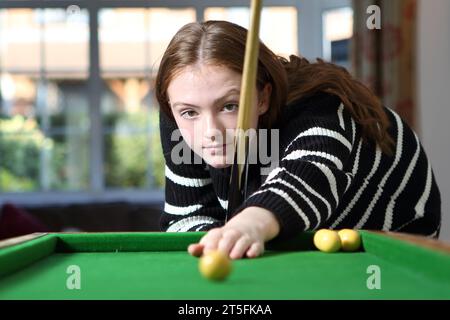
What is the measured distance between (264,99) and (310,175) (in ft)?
1.13

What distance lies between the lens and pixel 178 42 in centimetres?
191

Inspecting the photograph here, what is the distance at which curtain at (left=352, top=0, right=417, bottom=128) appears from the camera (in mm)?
4883

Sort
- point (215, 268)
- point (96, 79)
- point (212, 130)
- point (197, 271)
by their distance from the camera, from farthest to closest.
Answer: point (96, 79) → point (212, 130) → point (197, 271) → point (215, 268)

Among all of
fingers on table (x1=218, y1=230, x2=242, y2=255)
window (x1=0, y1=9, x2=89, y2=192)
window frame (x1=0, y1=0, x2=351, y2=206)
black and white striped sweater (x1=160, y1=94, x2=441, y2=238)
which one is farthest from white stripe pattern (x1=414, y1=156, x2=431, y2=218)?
window (x1=0, y1=9, x2=89, y2=192)

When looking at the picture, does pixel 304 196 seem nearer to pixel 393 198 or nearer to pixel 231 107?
pixel 231 107

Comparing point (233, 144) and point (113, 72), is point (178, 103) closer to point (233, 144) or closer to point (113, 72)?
point (233, 144)

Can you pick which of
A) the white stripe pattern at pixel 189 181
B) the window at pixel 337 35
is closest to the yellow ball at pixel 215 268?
the white stripe pattern at pixel 189 181

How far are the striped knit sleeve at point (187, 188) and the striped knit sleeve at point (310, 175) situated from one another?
36 cm

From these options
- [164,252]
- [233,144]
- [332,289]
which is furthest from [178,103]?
[332,289]

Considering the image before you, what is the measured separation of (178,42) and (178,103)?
0.65 feet

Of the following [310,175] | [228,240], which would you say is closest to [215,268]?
[228,240]

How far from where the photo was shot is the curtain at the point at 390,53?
16.0ft

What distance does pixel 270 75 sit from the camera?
1.89 meters

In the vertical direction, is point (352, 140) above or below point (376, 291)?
above
